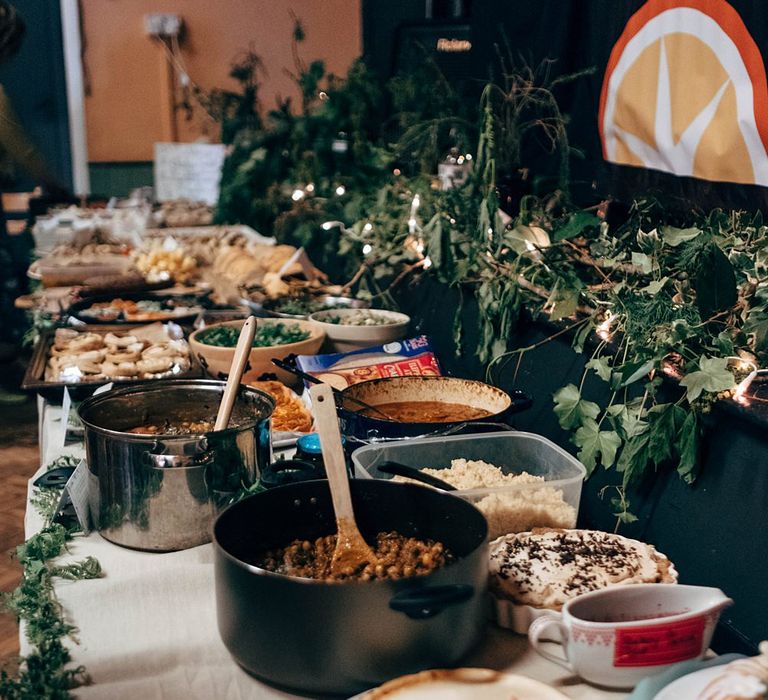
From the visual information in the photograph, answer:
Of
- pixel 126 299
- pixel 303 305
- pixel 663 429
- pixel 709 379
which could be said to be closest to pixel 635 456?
pixel 663 429

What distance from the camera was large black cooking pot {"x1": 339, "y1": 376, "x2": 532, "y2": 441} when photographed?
56.9 inches

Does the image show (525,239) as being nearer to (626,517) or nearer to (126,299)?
(626,517)

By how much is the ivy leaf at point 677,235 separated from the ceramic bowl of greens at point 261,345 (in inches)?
39.5

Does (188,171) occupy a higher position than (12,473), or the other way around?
(188,171)

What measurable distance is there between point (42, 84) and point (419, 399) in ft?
20.2

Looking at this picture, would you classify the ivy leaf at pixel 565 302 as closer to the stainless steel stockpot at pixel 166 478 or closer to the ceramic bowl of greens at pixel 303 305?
the stainless steel stockpot at pixel 166 478

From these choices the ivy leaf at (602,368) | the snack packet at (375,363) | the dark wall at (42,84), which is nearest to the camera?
the ivy leaf at (602,368)

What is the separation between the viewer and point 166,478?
4.04 ft

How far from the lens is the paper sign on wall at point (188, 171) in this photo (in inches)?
232

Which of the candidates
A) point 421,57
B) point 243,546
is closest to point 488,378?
point 243,546

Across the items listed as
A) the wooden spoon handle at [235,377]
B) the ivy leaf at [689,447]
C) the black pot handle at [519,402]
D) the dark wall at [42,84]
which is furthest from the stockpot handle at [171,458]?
the dark wall at [42,84]

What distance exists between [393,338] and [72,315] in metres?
1.05

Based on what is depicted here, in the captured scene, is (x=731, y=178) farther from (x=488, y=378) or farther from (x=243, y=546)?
(x=243, y=546)

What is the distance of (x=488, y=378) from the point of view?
180 centimetres
